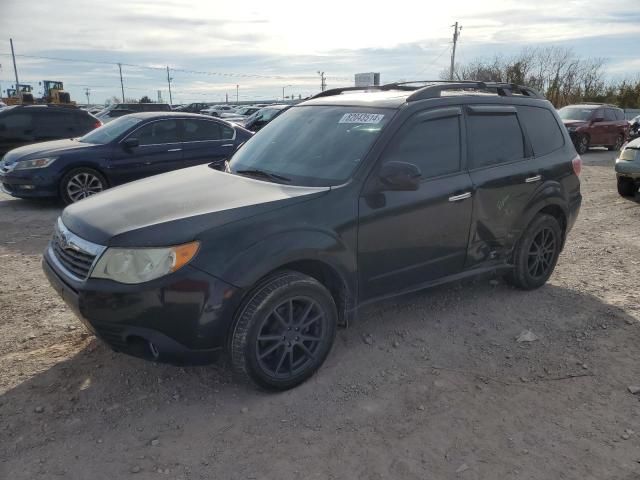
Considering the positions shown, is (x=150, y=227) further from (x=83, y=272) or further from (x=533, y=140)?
(x=533, y=140)

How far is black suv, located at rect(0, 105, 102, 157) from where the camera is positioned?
36.2 feet

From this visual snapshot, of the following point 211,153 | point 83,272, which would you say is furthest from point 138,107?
point 83,272

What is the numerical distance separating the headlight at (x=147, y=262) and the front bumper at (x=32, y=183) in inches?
235

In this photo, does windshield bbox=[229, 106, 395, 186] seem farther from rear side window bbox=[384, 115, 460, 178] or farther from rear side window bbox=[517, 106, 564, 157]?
rear side window bbox=[517, 106, 564, 157]

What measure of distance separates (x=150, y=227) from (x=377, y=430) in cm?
167

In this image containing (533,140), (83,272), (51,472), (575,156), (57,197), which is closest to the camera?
(51,472)

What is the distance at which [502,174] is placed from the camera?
4.17 m

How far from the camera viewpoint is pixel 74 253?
3.03 metres

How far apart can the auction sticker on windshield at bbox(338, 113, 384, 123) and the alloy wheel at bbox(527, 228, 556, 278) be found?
1971 mm

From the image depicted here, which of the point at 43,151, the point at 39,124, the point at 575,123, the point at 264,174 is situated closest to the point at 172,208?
the point at 264,174

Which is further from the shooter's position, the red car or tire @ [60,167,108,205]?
the red car

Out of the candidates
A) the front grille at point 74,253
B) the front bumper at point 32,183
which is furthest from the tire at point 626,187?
the front bumper at point 32,183

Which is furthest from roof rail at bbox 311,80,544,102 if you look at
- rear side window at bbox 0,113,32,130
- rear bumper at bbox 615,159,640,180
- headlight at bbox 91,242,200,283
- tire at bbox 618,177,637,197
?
rear side window at bbox 0,113,32,130

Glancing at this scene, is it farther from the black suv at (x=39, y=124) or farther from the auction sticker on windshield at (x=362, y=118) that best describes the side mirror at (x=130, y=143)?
the auction sticker on windshield at (x=362, y=118)
